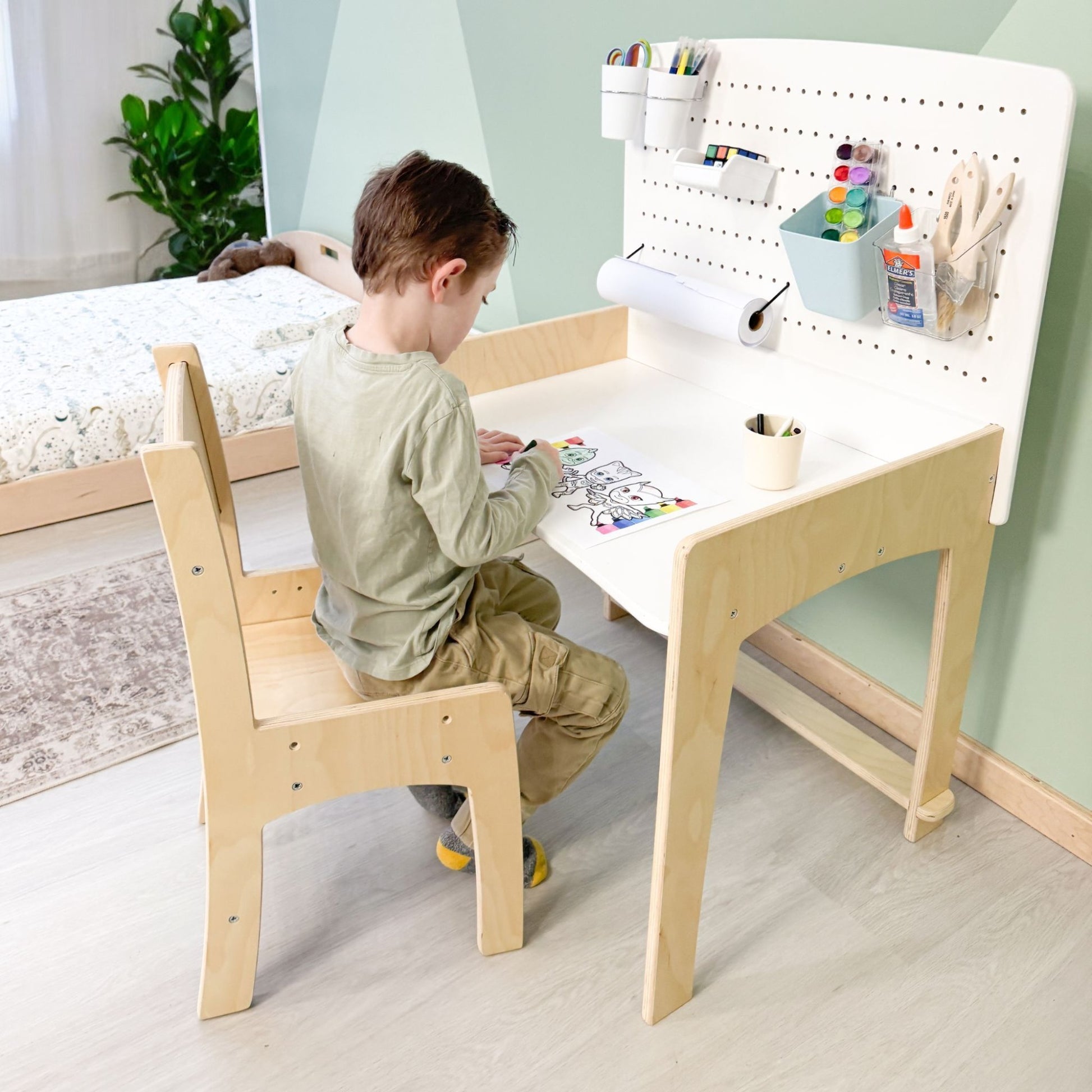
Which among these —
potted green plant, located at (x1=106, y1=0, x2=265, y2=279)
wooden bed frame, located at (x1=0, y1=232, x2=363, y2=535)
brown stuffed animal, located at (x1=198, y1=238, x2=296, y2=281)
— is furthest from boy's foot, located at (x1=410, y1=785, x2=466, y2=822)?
potted green plant, located at (x1=106, y1=0, x2=265, y2=279)

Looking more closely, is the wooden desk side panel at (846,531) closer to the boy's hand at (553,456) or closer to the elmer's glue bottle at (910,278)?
the elmer's glue bottle at (910,278)

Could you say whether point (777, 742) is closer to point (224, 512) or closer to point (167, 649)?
point (224, 512)

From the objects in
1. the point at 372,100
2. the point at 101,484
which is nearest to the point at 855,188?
the point at 101,484

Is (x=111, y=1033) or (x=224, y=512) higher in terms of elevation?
(x=224, y=512)

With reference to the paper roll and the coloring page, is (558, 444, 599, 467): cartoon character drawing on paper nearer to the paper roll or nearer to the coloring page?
the coloring page

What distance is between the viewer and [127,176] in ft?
14.7

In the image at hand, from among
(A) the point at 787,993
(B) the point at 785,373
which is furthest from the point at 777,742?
(B) the point at 785,373

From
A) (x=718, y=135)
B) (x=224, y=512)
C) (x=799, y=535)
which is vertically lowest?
(x=224, y=512)

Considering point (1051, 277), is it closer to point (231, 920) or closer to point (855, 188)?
point (855, 188)

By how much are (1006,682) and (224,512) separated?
4.01 feet

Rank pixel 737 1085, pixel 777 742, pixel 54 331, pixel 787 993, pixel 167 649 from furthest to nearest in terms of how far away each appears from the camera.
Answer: pixel 54 331, pixel 167 649, pixel 777 742, pixel 787 993, pixel 737 1085

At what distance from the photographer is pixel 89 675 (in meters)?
2.09

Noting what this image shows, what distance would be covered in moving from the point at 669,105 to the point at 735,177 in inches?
6.7

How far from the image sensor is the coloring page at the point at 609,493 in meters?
1.33
